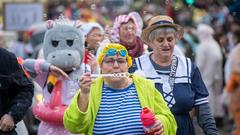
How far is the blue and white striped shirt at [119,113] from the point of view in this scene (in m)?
6.96

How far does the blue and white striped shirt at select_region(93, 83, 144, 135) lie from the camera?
696 cm

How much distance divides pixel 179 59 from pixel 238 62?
2996 millimetres

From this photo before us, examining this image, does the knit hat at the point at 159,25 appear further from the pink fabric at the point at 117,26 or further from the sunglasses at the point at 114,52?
the pink fabric at the point at 117,26

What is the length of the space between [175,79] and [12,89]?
1.45 meters

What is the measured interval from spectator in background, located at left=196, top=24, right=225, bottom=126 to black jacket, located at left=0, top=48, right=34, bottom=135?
9.85 metres

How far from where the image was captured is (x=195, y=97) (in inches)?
314

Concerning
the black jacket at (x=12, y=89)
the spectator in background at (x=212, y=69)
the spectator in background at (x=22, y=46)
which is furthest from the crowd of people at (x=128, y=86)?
the spectator in background at (x=22, y=46)

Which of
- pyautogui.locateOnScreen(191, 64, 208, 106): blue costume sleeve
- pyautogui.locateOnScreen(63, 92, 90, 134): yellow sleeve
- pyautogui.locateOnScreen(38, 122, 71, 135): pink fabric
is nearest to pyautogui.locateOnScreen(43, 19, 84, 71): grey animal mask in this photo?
pyautogui.locateOnScreen(38, 122, 71, 135): pink fabric

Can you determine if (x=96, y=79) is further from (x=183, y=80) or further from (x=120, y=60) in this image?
(x=183, y=80)

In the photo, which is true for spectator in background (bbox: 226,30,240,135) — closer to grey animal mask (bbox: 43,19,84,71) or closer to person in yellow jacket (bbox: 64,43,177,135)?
person in yellow jacket (bbox: 64,43,177,135)

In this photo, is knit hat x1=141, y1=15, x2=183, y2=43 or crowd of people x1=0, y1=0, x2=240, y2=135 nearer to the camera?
crowd of people x1=0, y1=0, x2=240, y2=135

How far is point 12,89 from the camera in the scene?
786 cm

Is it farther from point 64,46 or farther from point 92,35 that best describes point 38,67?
point 92,35

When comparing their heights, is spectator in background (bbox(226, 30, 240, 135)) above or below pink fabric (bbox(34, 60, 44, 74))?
above
